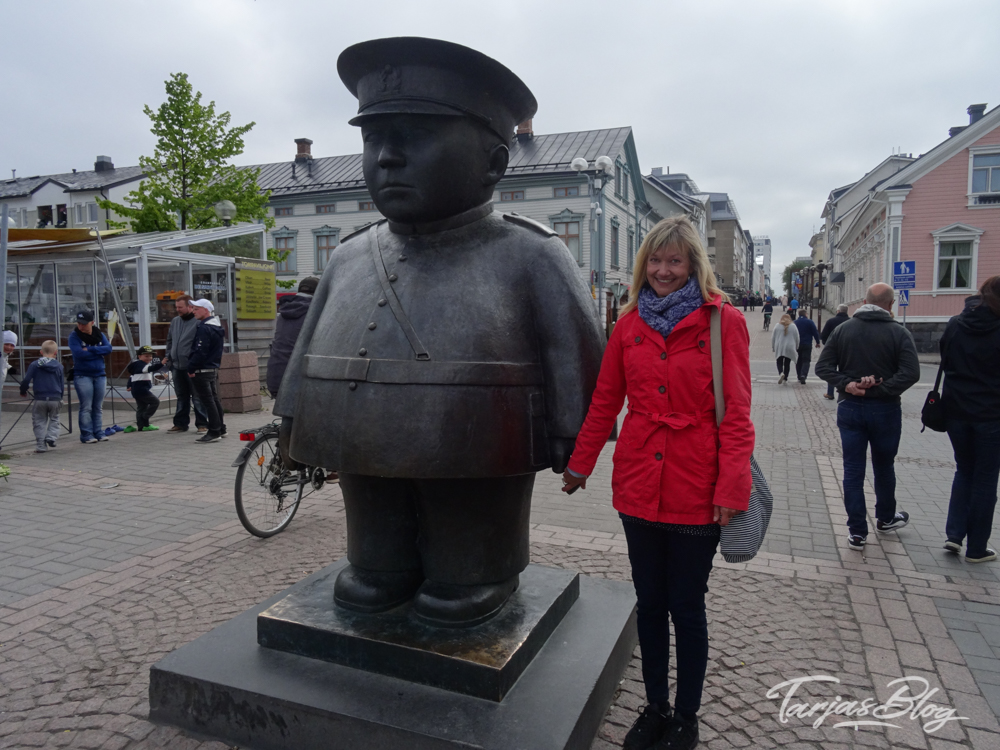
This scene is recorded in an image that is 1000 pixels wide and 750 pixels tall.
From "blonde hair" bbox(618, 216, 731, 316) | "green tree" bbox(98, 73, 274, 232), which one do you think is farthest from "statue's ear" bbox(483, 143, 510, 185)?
"green tree" bbox(98, 73, 274, 232)

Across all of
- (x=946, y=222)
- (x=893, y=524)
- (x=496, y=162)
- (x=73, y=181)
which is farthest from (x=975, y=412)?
(x=73, y=181)

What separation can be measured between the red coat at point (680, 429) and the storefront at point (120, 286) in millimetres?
10547

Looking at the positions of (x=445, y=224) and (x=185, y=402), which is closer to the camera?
(x=445, y=224)

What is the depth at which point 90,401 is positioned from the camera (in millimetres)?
8758

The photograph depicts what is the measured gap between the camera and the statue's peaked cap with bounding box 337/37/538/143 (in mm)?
2277

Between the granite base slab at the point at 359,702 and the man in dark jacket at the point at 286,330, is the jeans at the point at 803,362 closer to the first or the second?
the man in dark jacket at the point at 286,330

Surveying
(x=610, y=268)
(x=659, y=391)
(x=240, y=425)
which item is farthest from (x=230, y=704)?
(x=610, y=268)

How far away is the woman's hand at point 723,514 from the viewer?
7.09ft

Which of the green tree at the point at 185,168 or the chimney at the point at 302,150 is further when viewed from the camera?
the chimney at the point at 302,150

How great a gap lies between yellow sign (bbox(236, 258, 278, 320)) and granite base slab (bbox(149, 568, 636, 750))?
11062 millimetres

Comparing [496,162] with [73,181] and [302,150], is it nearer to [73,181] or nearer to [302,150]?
[302,150]

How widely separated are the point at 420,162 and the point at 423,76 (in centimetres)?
27

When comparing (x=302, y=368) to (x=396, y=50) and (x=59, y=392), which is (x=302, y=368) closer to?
(x=396, y=50)

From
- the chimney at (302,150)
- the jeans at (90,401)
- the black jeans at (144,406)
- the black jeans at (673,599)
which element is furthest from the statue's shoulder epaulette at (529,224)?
the chimney at (302,150)
